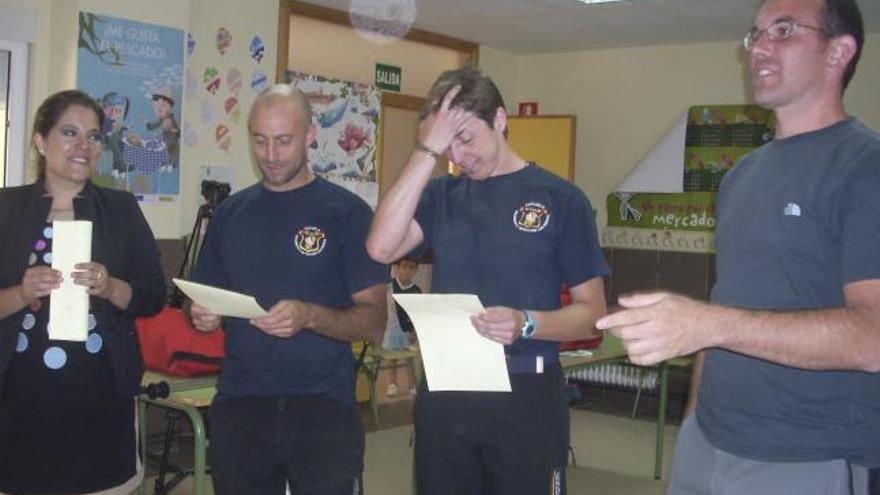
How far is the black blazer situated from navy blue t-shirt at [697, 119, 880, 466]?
1.61 m

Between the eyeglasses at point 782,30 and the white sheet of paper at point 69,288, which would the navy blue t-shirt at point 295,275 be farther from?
the eyeglasses at point 782,30

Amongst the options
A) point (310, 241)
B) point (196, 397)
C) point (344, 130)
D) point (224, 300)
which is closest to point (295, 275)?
point (310, 241)

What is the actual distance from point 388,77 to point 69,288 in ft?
19.5

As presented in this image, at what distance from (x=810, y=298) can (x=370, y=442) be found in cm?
472

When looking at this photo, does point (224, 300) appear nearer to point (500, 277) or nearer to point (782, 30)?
point (500, 277)

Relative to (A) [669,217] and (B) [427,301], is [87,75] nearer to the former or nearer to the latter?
(B) [427,301]

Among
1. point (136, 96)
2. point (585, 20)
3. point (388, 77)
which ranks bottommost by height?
point (136, 96)

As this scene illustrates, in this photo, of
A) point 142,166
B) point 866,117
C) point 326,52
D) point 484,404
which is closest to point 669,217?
point 866,117

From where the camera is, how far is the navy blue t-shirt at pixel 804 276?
66.4 inches

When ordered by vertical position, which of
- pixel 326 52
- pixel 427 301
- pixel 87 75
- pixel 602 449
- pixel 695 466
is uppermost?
pixel 326 52

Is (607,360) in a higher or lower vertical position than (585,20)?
lower

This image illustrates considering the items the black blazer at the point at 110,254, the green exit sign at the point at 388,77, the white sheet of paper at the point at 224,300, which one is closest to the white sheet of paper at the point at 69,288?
the black blazer at the point at 110,254

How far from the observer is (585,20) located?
7.57 metres

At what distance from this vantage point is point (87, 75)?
5668 millimetres
